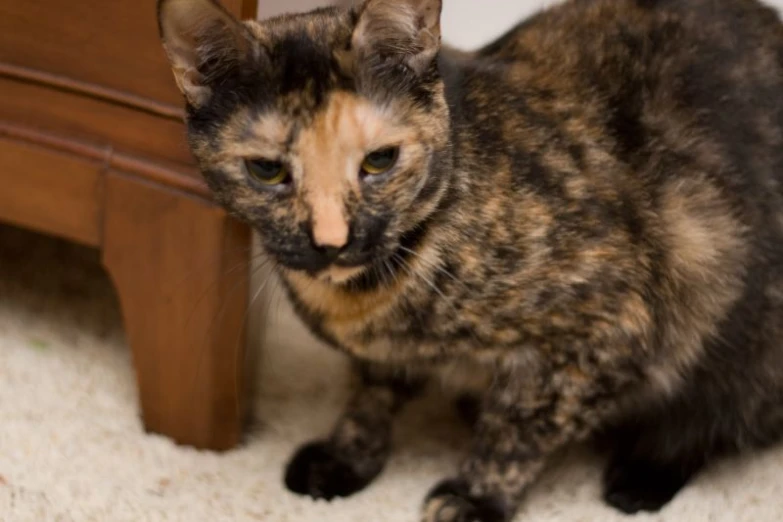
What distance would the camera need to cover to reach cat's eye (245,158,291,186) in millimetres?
874

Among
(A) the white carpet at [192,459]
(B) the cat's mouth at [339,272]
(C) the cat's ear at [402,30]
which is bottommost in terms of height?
(A) the white carpet at [192,459]

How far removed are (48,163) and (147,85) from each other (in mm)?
182

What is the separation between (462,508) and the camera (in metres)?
1.08

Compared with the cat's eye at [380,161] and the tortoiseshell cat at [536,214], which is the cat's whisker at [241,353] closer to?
the tortoiseshell cat at [536,214]

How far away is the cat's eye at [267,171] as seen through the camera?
2.87 feet

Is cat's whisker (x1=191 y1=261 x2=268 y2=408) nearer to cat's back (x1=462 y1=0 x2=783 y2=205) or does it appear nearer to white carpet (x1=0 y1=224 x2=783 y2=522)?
white carpet (x1=0 y1=224 x2=783 y2=522)

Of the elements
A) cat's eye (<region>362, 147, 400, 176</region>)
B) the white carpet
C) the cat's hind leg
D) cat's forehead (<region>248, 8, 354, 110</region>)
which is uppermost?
cat's forehead (<region>248, 8, 354, 110</region>)

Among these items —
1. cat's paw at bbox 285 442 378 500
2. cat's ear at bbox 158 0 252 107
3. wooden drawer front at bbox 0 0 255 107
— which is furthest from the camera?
cat's paw at bbox 285 442 378 500

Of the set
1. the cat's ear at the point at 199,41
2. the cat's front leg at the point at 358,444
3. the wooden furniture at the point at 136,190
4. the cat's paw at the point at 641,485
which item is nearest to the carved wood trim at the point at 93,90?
the wooden furniture at the point at 136,190

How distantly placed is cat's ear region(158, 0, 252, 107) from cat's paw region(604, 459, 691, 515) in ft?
2.27

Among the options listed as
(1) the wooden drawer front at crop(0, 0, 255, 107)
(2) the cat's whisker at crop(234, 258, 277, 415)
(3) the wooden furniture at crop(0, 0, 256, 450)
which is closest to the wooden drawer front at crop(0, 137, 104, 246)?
(3) the wooden furniture at crop(0, 0, 256, 450)

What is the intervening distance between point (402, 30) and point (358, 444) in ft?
1.82

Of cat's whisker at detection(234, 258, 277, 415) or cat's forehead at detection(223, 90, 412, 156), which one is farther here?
cat's whisker at detection(234, 258, 277, 415)

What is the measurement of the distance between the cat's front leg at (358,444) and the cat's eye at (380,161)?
354 mm
